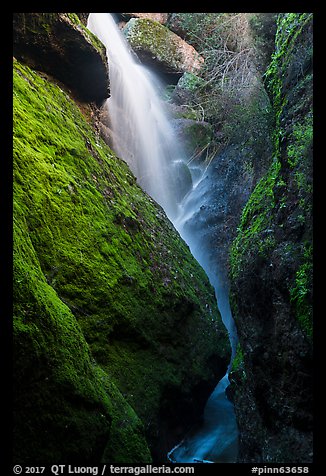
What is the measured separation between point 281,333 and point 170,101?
11051 mm

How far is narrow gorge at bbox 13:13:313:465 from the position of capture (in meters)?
2.91

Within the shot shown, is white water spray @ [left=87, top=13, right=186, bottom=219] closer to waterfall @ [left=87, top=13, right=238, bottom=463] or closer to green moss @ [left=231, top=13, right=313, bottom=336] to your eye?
waterfall @ [left=87, top=13, right=238, bottom=463]

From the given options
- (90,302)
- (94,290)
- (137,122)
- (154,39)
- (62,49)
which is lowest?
(90,302)

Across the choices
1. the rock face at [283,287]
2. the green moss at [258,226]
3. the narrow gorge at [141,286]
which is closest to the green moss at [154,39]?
the narrow gorge at [141,286]

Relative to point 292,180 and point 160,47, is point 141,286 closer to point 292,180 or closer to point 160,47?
point 292,180

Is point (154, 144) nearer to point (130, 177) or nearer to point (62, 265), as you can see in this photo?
point (130, 177)

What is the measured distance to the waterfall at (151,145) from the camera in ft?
35.6

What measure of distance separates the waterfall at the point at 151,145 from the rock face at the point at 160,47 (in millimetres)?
804

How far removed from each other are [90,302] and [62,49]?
4440mm

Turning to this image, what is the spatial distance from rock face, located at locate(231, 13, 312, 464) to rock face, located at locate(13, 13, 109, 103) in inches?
125

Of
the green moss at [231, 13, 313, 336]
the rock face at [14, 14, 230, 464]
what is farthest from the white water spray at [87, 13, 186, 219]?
the green moss at [231, 13, 313, 336]

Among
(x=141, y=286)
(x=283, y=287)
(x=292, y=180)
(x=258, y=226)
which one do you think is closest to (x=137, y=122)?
(x=258, y=226)

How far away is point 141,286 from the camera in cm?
561
